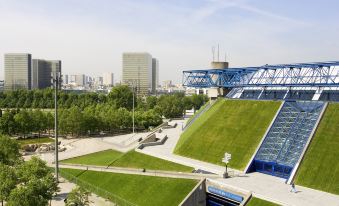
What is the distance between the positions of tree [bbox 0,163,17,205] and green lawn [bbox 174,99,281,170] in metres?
23.2

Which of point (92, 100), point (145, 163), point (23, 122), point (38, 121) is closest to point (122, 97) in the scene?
point (92, 100)

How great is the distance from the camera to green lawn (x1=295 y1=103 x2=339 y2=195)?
35156 millimetres

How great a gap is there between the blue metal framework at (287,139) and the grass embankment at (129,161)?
9517mm

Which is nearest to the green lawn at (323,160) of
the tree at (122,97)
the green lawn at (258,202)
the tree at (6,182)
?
the green lawn at (258,202)

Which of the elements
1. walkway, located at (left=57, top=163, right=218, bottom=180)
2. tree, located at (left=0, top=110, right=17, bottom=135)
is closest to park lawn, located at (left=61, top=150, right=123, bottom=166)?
walkway, located at (left=57, top=163, right=218, bottom=180)

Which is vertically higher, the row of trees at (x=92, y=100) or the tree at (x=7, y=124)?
the row of trees at (x=92, y=100)

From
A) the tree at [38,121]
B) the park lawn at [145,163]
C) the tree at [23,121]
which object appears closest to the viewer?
the park lawn at [145,163]

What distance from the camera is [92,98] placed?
142 meters

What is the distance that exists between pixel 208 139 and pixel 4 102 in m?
117

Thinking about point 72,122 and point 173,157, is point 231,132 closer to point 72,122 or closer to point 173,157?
point 173,157

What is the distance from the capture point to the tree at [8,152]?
1890 inches

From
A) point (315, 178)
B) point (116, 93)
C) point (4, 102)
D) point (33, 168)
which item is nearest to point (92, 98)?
point (116, 93)

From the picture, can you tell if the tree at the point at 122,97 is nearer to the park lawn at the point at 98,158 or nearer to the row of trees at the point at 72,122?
the row of trees at the point at 72,122

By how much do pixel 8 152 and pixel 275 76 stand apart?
42292 millimetres
